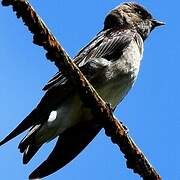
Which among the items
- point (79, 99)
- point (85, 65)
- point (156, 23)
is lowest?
point (79, 99)

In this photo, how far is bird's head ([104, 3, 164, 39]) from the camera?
31.7 feet

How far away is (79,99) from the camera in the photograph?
297 inches

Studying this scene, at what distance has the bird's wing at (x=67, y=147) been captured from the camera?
262 inches

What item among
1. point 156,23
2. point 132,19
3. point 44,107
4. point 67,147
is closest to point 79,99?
point 67,147

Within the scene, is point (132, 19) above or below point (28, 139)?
above

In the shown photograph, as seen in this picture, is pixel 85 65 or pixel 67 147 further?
pixel 85 65

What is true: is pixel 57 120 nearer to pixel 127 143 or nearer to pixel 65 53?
pixel 127 143

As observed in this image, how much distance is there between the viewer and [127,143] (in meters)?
5.30

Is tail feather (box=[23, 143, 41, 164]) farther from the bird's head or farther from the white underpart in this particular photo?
the bird's head

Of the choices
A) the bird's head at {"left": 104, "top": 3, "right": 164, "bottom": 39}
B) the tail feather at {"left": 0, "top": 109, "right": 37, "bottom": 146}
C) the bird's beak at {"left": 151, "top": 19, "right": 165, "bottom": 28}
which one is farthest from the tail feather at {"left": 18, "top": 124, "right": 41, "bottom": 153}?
the bird's beak at {"left": 151, "top": 19, "right": 165, "bottom": 28}

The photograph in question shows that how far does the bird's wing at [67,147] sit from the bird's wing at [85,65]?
0.38m

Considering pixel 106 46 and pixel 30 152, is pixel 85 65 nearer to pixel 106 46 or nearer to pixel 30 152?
pixel 106 46

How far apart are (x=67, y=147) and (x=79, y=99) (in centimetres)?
60

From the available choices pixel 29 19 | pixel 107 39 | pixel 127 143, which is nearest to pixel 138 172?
pixel 127 143
